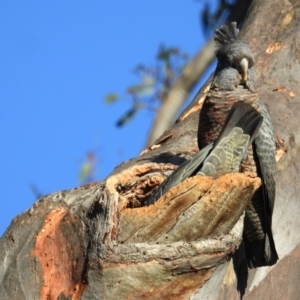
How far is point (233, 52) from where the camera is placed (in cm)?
357

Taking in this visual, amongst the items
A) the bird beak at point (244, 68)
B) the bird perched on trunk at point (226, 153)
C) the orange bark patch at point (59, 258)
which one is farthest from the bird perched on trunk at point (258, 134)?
the orange bark patch at point (59, 258)

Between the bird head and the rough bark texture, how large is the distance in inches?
13.6

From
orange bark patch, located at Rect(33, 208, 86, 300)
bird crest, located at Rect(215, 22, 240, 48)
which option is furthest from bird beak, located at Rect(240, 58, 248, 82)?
orange bark patch, located at Rect(33, 208, 86, 300)

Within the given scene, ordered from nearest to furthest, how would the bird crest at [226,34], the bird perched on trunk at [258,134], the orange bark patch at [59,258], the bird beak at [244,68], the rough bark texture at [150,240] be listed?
the rough bark texture at [150,240], the orange bark patch at [59,258], the bird perched on trunk at [258,134], the bird beak at [244,68], the bird crest at [226,34]

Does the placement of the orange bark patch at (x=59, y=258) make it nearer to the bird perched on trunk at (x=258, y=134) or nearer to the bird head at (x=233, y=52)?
the bird perched on trunk at (x=258, y=134)

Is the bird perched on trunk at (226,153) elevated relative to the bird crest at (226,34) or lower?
lower

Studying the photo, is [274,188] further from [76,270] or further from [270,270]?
[76,270]

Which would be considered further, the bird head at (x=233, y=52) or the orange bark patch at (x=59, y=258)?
the bird head at (x=233, y=52)

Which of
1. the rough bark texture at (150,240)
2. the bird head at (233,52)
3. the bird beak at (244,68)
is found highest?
the bird head at (233,52)

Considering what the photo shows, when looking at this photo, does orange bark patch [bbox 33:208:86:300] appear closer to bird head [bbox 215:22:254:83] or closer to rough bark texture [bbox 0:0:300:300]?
rough bark texture [bbox 0:0:300:300]

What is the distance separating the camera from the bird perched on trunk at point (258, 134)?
321 centimetres

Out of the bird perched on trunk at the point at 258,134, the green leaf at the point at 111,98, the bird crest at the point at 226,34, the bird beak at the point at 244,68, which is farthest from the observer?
the green leaf at the point at 111,98

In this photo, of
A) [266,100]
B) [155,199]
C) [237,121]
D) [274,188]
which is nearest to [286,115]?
[266,100]

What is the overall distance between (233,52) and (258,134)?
49 centimetres
